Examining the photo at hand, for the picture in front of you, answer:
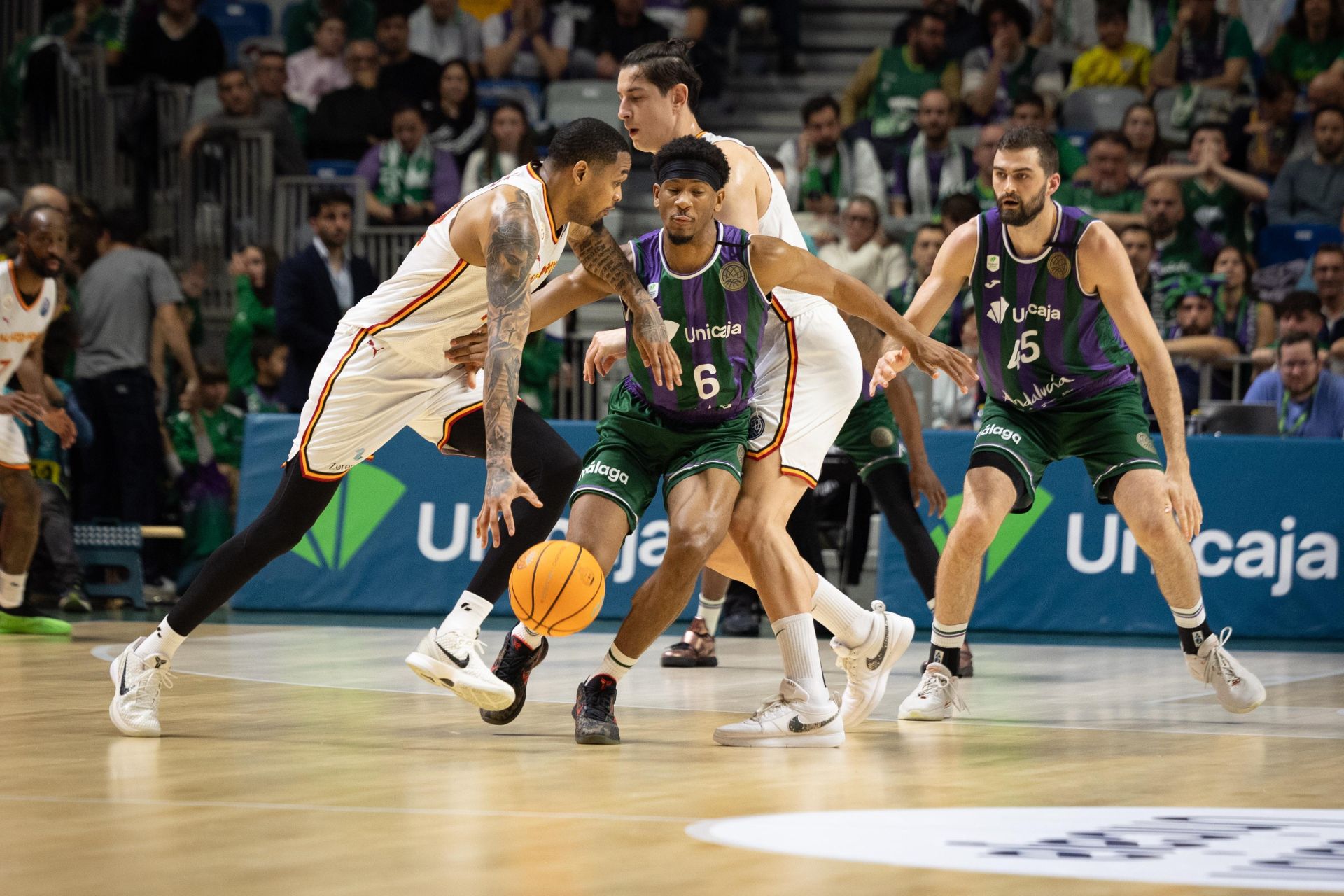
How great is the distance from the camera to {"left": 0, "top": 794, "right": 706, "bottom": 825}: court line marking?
4.24 meters

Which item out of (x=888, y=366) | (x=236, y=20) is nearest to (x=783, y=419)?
(x=888, y=366)

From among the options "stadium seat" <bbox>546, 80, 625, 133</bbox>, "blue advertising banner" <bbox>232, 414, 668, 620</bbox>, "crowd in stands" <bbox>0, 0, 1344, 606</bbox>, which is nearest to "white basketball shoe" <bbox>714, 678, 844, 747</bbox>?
"blue advertising banner" <bbox>232, 414, 668, 620</bbox>

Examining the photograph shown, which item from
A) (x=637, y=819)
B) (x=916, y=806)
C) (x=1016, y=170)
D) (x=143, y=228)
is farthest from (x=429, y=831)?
(x=143, y=228)

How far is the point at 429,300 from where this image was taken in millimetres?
5801

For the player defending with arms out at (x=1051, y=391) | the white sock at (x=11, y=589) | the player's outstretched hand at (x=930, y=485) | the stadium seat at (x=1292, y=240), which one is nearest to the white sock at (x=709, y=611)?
the player's outstretched hand at (x=930, y=485)

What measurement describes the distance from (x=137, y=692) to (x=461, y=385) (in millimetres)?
1418

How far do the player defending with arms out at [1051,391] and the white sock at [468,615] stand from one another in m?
1.61

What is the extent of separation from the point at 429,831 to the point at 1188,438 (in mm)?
6726

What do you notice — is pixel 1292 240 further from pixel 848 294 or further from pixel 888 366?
pixel 848 294

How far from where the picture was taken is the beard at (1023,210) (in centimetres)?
648

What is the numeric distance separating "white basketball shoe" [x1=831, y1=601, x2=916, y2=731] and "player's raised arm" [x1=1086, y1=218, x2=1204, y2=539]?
109 cm

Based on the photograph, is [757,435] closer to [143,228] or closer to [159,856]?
[159,856]

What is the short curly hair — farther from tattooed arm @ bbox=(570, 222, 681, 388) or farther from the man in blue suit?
the man in blue suit

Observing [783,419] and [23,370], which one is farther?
[23,370]
